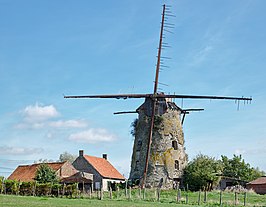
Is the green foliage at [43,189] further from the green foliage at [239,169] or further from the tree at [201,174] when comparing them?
the green foliage at [239,169]

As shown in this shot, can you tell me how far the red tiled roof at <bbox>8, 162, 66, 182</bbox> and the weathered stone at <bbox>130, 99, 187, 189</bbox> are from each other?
34.3ft

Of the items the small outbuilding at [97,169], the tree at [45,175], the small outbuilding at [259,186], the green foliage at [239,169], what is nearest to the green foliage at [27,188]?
the tree at [45,175]

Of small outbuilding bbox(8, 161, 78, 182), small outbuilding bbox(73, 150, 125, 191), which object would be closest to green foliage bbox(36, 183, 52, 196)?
small outbuilding bbox(8, 161, 78, 182)

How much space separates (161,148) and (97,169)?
11626 millimetres

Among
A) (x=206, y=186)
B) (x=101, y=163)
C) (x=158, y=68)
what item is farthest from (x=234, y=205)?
(x=101, y=163)

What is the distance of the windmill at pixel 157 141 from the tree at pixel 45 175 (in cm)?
820

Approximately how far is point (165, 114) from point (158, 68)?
490 cm

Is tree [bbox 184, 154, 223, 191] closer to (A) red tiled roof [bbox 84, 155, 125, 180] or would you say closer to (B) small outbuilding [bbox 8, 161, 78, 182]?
(A) red tiled roof [bbox 84, 155, 125, 180]

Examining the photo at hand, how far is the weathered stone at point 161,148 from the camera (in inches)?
1938

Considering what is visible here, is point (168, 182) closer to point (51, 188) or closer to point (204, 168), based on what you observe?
point (204, 168)

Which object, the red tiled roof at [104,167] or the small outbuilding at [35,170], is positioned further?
the red tiled roof at [104,167]

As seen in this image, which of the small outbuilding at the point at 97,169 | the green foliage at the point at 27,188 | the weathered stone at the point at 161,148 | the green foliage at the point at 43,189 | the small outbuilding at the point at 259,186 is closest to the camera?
the green foliage at the point at 27,188

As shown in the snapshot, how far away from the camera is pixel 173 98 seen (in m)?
50.1

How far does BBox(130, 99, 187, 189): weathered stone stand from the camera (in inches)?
1938
